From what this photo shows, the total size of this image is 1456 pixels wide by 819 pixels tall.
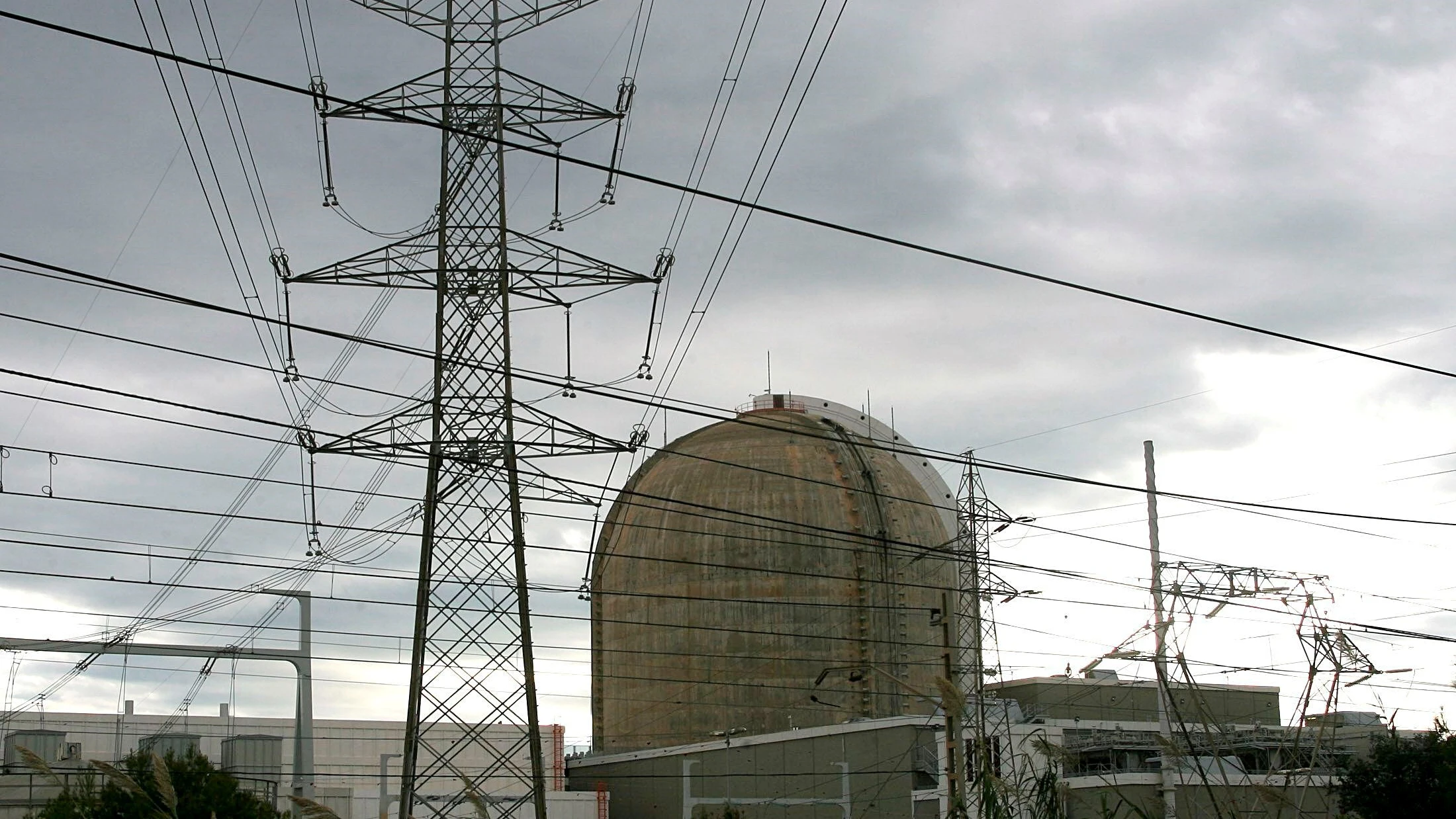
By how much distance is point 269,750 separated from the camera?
153 feet

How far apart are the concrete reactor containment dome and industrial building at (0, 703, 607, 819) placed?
6.16 m

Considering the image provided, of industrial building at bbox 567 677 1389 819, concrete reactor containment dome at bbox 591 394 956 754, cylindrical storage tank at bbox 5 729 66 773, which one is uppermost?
concrete reactor containment dome at bbox 591 394 956 754

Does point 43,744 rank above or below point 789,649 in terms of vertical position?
below

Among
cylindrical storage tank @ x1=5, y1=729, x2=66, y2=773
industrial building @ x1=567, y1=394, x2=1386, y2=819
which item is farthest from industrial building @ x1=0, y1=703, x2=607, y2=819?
industrial building @ x1=567, y1=394, x2=1386, y2=819

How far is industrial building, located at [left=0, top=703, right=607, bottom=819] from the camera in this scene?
1658 inches

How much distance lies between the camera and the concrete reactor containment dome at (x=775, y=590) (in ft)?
149

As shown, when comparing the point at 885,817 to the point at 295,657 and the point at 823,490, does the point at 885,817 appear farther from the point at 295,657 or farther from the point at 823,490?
the point at 295,657

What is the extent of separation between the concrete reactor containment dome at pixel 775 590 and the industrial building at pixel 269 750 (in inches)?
242

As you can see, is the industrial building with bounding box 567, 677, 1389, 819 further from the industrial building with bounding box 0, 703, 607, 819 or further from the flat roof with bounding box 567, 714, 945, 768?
the industrial building with bounding box 0, 703, 607, 819

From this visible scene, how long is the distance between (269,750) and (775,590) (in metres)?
17.1

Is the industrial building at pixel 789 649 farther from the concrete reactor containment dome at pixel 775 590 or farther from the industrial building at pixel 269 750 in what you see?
the industrial building at pixel 269 750

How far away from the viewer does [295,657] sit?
129 feet

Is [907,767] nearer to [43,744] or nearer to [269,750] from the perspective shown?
[269,750]

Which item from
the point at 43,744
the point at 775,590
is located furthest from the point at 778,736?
the point at 43,744
